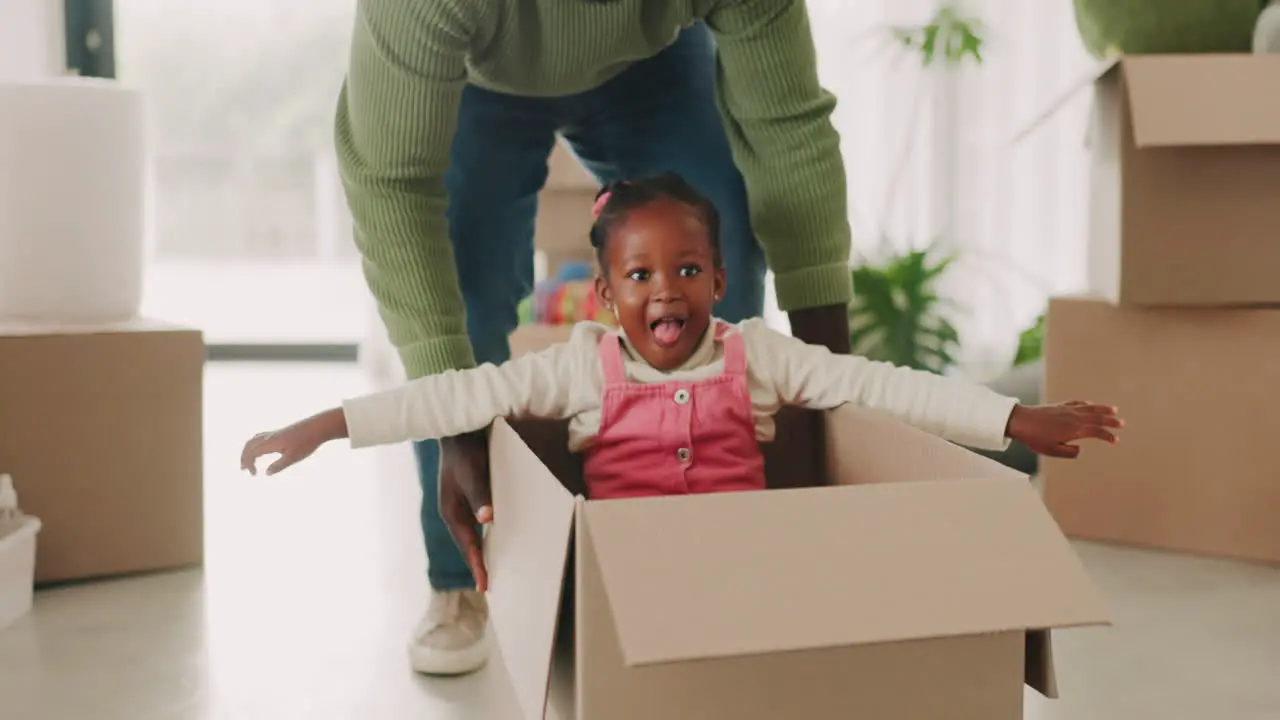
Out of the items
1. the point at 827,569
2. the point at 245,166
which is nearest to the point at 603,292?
the point at 827,569

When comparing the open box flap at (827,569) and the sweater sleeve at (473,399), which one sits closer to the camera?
the open box flap at (827,569)

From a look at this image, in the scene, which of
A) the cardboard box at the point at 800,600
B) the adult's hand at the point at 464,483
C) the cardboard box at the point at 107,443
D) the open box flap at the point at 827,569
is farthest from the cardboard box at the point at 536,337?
the open box flap at the point at 827,569

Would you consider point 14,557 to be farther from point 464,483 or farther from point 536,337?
point 536,337

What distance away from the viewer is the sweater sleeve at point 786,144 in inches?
49.9

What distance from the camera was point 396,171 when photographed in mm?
1194

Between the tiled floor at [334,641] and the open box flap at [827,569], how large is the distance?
1.84ft

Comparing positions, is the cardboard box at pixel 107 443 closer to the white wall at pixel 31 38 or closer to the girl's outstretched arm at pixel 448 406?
the girl's outstretched arm at pixel 448 406

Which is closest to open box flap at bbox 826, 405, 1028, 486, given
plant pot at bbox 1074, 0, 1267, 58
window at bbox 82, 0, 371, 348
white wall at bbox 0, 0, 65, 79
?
plant pot at bbox 1074, 0, 1267, 58

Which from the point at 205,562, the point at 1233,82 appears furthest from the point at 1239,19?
the point at 205,562

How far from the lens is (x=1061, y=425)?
1.05m

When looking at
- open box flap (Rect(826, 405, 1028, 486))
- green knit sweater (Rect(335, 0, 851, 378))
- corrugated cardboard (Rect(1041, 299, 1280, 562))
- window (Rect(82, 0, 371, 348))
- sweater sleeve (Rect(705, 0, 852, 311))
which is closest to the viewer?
open box flap (Rect(826, 405, 1028, 486))

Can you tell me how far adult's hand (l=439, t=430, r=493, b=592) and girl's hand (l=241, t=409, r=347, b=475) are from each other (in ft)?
0.32

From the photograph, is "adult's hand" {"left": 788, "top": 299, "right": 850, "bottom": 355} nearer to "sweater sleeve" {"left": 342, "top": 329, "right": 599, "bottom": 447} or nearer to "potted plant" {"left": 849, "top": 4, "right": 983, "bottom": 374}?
"sweater sleeve" {"left": 342, "top": 329, "right": 599, "bottom": 447}

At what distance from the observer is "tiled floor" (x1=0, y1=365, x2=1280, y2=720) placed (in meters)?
1.32
